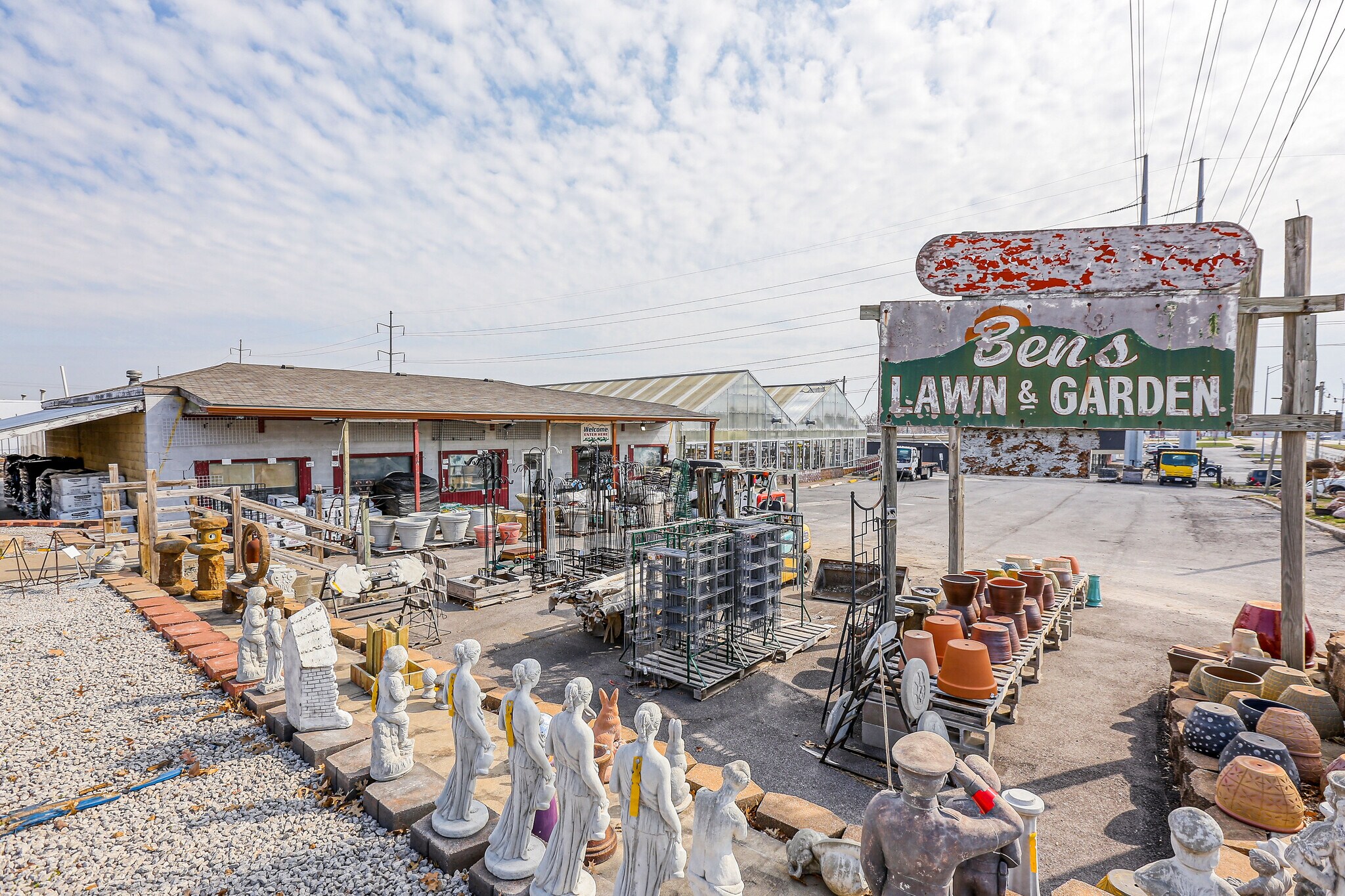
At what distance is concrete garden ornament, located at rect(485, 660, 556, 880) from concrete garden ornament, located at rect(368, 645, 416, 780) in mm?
1320

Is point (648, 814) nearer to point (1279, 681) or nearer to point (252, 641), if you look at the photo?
point (252, 641)

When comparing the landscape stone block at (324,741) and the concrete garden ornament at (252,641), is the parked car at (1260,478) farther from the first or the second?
the concrete garden ornament at (252,641)

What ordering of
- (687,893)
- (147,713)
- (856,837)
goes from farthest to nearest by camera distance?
(147,713), (856,837), (687,893)

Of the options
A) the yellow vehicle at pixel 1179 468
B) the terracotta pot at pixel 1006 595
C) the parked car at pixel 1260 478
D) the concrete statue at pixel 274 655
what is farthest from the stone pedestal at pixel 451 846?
the parked car at pixel 1260 478

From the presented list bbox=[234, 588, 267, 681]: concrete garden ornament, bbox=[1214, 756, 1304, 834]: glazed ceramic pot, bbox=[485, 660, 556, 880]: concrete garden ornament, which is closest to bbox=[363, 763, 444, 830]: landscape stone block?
bbox=[485, 660, 556, 880]: concrete garden ornament

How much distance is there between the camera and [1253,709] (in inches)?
202

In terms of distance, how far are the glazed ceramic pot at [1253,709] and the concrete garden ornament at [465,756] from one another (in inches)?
232

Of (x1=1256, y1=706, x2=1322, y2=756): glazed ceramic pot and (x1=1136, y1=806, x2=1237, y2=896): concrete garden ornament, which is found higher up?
(x1=1136, y1=806, x2=1237, y2=896): concrete garden ornament

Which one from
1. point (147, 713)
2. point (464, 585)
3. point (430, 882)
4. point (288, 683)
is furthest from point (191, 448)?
point (430, 882)

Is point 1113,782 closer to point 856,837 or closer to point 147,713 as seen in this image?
point 856,837

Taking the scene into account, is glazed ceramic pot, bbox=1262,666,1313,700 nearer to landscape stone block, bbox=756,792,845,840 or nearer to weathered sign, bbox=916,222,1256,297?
weathered sign, bbox=916,222,1256,297

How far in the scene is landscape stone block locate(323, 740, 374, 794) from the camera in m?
4.69

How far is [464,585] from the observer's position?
11.1 metres

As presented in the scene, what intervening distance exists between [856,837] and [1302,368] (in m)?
6.53
